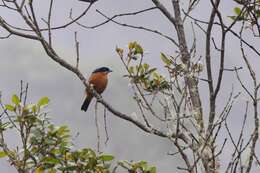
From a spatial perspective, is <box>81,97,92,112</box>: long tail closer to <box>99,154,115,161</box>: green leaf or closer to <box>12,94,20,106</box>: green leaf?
<box>12,94,20,106</box>: green leaf

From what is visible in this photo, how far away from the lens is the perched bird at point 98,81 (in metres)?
Answer: 11.0

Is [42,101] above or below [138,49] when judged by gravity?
below

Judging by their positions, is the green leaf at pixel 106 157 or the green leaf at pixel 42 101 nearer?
the green leaf at pixel 106 157

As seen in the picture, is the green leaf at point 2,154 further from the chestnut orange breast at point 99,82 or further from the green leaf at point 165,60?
the chestnut orange breast at point 99,82

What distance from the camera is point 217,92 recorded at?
15.6 ft

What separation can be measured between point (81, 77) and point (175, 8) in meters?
1.42

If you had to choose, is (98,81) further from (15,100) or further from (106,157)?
(106,157)

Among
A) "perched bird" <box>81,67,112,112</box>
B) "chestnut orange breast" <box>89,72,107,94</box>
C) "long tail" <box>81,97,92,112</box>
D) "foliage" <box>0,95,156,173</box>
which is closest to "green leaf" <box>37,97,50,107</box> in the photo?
"foliage" <box>0,95,156,173</box>

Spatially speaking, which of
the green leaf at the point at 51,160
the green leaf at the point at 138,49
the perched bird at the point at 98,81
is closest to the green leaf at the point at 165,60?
the green leaf at the point at 138,49

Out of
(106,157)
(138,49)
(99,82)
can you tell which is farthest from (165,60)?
(99,82)

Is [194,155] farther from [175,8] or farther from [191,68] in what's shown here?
[175,8]

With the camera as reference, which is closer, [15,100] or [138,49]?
[15,100]

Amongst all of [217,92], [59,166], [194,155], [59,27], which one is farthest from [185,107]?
[59,27]

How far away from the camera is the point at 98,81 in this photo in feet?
36.4
